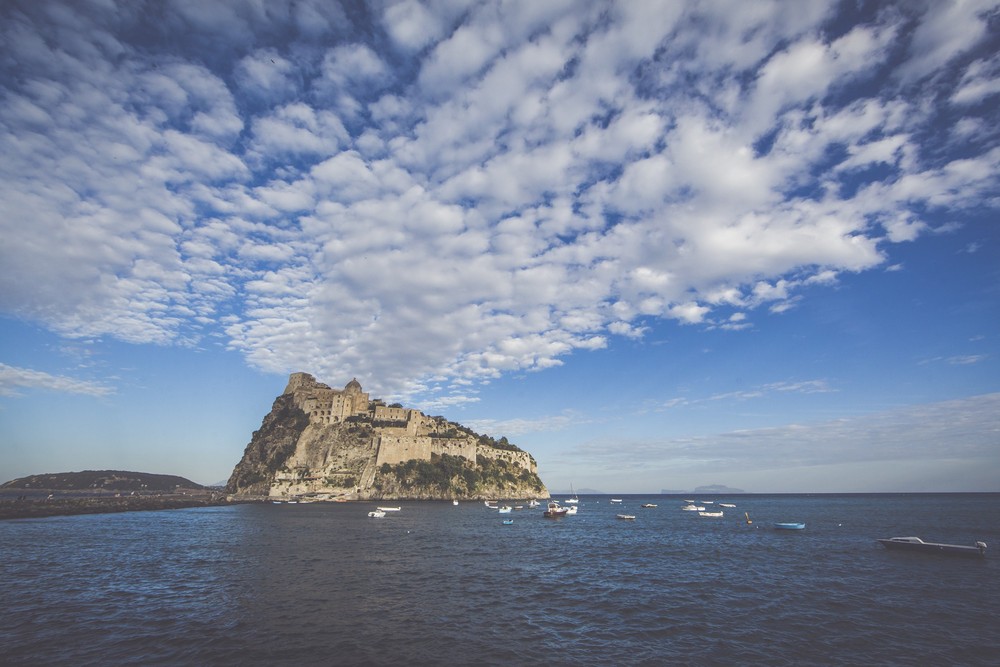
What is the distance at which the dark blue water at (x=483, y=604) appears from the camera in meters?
14.9

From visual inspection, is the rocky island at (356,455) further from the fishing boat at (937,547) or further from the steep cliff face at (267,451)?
the fishing boat at (937,547)

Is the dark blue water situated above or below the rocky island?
below

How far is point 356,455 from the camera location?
4375 inches

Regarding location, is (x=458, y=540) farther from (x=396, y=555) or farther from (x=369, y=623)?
(x=369, y=623)

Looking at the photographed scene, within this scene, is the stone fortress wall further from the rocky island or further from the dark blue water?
the dark blue water

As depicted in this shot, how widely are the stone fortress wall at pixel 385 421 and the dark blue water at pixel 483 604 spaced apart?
75.7m

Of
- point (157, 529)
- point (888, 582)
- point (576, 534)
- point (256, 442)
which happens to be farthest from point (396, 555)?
point (256, 442)

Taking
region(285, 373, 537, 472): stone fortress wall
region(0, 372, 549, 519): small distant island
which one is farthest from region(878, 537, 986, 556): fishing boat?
region(285, 373, 537, 472): stone fortress wall

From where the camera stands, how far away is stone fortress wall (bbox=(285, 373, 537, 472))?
375 feet

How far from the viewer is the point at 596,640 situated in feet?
53.0

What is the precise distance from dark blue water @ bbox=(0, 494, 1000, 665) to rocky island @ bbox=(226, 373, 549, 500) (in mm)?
70850

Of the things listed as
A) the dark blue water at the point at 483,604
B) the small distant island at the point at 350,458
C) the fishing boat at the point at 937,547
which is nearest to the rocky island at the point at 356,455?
the small distant island at the point at 350,458

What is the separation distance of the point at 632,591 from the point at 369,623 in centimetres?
1353

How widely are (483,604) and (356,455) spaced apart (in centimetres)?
9817
